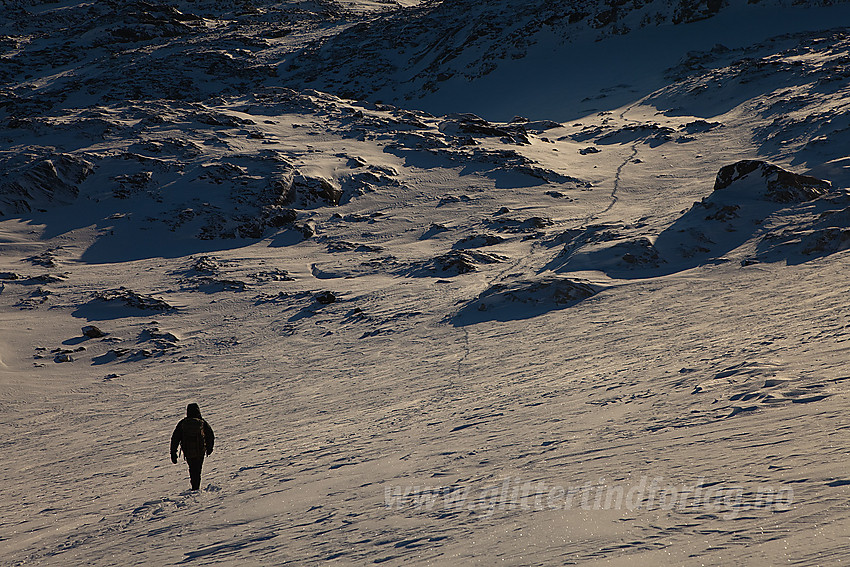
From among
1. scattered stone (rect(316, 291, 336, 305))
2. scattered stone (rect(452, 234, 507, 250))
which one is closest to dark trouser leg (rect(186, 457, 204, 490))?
scattered stone (rect(316, 291, 336, 305))

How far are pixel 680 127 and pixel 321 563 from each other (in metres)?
35.5

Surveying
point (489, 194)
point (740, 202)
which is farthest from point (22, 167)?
point (740, 202)

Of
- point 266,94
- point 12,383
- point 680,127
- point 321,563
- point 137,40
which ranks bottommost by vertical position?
point 12,383

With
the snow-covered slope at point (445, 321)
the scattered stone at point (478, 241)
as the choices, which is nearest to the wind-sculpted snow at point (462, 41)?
the snow-covered slope at point (445, 321)

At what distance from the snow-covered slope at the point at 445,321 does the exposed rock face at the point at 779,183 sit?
9 cm

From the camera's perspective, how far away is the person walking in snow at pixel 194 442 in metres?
8.27

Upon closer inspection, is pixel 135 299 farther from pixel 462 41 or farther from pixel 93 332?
pixel 462 41

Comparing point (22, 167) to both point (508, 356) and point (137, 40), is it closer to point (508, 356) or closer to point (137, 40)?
point (508, 356)

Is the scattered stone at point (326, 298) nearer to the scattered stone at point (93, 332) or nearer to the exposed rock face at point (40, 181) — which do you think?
the scattered stone at point (93, 332)

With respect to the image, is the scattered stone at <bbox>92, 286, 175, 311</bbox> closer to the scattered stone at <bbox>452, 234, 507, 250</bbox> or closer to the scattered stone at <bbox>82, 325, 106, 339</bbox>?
the scattered stone at <bbox>82, 325, 106, 339</bbox>

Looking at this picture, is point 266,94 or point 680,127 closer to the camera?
point 680,127

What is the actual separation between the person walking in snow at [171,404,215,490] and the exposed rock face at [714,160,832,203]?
17.7m

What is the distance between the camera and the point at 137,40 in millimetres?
66438

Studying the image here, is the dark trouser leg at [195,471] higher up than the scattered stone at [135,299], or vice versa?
the scattered stone at [135,299]
